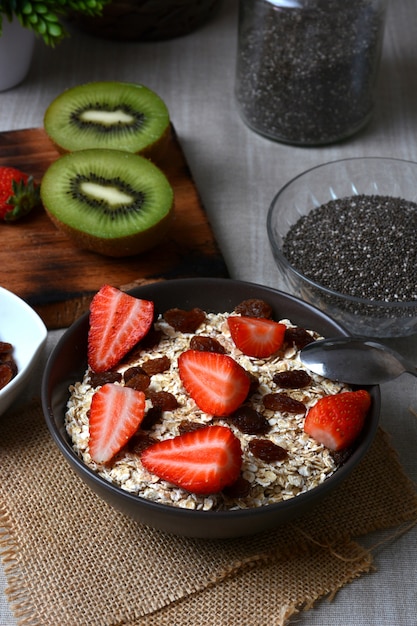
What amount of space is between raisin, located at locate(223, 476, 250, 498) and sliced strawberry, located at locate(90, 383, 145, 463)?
5.3 inches

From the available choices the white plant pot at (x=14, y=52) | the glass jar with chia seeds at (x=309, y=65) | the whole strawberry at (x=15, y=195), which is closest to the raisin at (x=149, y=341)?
the whole strawberry at (x=15, y=195)

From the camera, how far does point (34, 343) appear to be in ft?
3.94

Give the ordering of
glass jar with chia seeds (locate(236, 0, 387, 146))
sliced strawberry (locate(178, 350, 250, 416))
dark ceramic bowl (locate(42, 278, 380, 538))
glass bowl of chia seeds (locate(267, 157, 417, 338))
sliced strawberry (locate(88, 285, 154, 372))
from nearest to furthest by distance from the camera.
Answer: dark ceramic bowl (locate(42, 278, 380, 538)), sliced strawberry (locate(178, 350, 250, 416)), sliced strawberry (locate(88, 285, 154, 372)), glass bowl of chia seeds (locate(267, 157, 417, 338)), glass jar with chia seeds (locate(236, 0, 387, 146))

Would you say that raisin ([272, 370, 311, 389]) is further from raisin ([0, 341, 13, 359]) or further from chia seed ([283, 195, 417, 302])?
raisin ([0, 341, 13, 359])

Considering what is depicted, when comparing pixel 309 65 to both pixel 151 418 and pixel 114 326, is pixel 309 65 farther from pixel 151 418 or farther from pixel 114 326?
pixel 151 418

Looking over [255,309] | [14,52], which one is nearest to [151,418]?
[255,309]

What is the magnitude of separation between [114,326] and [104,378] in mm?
78

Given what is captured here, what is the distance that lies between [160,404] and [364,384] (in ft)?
0.88

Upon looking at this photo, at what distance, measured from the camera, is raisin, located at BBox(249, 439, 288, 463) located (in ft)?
3.27

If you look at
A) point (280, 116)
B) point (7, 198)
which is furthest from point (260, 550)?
point (280, 116)

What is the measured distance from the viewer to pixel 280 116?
1709mm

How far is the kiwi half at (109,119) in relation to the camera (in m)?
1.60

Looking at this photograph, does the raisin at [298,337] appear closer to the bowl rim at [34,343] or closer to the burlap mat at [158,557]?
the burlap mat at [158,557]

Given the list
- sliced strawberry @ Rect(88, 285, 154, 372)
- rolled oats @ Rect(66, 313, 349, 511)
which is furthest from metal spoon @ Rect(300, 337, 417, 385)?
sliced strawberry @ Rect(88, 285, 154, 372)
